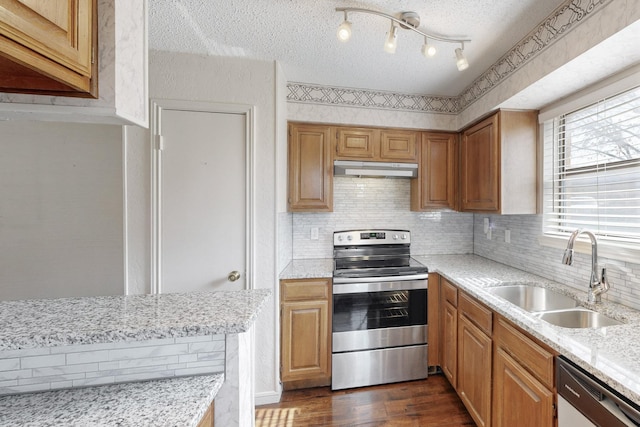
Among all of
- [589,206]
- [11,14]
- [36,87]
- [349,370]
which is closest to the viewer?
[11,14]

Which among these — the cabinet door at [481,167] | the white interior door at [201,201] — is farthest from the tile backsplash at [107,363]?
the cabinet door at [481,167]

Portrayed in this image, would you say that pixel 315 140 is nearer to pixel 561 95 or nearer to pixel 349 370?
pixel 561 95

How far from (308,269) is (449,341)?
125cm

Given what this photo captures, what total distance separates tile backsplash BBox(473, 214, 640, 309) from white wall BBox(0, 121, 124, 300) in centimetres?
300

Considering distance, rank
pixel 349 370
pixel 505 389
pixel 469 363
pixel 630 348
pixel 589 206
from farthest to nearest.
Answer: pixel 349 370 < pixel 469 363 < pixel 589 206 < pixel 505 389 < pixel 630 348

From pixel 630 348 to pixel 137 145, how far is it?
2740 mm

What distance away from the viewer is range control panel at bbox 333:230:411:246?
8.64 ft

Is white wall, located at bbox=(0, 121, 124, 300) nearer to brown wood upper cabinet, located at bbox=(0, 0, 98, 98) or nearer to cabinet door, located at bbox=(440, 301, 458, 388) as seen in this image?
brown wood upper cabinet, located at bbox=(0, 0, 98, 98)

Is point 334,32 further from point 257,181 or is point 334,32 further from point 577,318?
point 577,318

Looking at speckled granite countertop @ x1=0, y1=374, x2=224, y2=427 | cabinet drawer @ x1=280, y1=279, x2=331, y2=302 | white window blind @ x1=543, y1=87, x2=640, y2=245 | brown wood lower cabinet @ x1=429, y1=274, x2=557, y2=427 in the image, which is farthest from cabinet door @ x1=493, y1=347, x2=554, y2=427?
speckled granite countertop @ x1=0, y1=374, x2=224, y2=427

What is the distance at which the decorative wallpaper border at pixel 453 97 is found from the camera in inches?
57.1

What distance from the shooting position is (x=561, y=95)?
173 cm

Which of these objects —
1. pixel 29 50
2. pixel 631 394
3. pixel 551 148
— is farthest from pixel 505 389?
pixel 29 50

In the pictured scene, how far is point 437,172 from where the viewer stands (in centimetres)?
255
